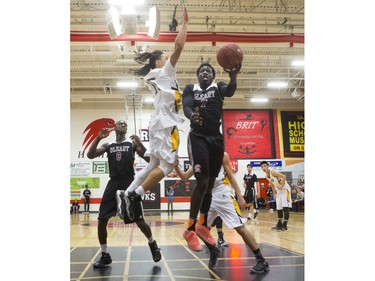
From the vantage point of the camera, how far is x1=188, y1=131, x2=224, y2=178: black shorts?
3676 millimetres

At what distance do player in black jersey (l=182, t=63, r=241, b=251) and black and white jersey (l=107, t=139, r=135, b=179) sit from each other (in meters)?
1.52

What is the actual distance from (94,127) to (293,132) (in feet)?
33.3

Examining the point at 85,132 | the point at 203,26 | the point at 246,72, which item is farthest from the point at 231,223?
the point at 85,132

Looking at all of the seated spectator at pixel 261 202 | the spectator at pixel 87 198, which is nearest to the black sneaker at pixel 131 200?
the spectator at pixel 87 198

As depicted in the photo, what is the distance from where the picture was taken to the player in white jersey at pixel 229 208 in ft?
14.7

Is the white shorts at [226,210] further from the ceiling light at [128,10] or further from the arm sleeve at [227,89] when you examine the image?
the ceiling light at [128,10]

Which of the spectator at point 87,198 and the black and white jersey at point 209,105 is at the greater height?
the black and white jersey at point 209,105

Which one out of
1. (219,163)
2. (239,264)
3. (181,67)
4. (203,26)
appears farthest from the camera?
(181,67)

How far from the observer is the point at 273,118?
21.0 metres

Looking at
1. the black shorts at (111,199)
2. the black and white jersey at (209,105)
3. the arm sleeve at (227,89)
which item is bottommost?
the black shorts at (111,199)

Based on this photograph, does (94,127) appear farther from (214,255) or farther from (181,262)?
(214,255)


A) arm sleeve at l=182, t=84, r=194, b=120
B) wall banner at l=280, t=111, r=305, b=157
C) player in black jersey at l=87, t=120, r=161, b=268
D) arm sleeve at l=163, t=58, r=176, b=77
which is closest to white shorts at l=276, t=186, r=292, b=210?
player in black jersey at l=87, t=120, r=161, b=268
